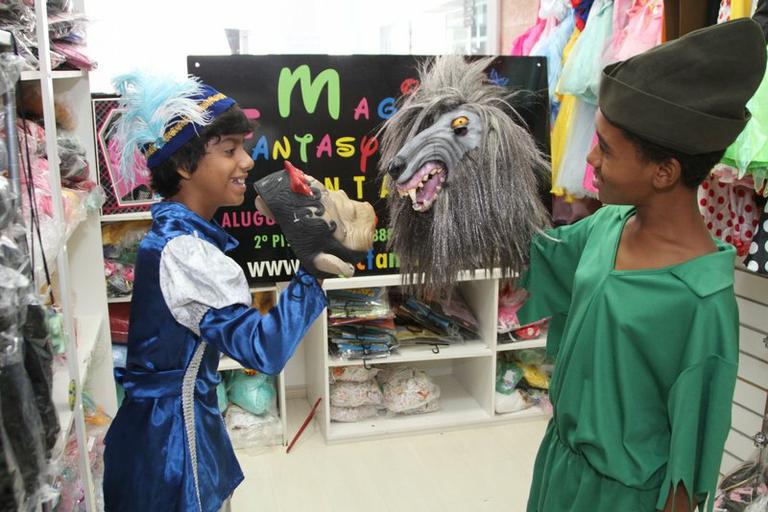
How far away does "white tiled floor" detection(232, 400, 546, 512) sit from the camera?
2299mm

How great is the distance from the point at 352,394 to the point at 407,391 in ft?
0.74

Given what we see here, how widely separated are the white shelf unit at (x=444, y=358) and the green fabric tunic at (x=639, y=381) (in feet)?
4.40

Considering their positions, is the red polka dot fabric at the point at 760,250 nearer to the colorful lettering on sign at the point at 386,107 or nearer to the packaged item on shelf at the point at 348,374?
the colorful lettering on sign at the point at 386,107

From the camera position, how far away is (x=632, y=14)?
85.8 inches

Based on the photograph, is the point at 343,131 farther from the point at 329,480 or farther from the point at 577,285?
the point at 577,285

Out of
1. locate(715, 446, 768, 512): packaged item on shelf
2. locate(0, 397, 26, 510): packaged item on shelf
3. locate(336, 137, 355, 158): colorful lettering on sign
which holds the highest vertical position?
locate(336, 137, 355, 158): colorful lettering on sign

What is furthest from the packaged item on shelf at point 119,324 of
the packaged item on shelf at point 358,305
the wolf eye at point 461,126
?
the wolf eye at point 461,126

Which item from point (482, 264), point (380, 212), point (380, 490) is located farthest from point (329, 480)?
point (482, 264)

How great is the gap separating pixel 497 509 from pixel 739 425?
0.81 m

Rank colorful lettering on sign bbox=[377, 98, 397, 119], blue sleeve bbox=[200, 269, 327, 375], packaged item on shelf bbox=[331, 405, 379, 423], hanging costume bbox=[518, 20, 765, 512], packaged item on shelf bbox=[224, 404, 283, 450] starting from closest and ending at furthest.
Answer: hanging costume bbox=[518, 20, 765, 512]
blue sleeve bbox=[200, 269, 327, 375]
colorful lettering on sign bbox=[377, 98, 397, 119]
packaged item on shelf bbox=[224, 404, 283, 450]
packaged item on shelf bbox=[331, 405, 379, 423]

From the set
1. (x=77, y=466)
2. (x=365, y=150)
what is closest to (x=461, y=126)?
(x=77, y=466)

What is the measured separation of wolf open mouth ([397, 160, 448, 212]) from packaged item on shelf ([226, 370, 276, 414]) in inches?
63.5

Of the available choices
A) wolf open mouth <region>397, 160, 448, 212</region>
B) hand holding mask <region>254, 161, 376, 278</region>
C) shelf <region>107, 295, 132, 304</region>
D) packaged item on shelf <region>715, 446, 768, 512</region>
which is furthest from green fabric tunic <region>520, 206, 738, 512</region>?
shelf <region>107, 295, 132, 304</region>

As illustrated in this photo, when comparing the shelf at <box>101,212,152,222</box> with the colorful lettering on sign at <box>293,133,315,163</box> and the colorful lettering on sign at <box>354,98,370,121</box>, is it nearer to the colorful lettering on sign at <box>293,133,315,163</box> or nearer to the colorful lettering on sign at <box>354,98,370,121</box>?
the colorful lettering on sign at <box>293,133,315,163</box>
